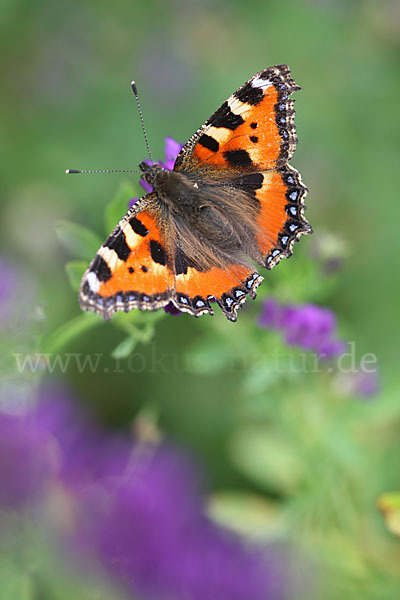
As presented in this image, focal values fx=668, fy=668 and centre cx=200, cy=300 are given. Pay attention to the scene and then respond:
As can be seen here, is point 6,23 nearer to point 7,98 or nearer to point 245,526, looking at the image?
point 7,98

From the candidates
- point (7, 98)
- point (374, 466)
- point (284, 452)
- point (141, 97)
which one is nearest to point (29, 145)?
point (7, 98)

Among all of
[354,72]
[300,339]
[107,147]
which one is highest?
[354,72]

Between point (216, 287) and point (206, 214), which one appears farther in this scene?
point (206, 214)

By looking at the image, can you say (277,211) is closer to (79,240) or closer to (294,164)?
(79,240)

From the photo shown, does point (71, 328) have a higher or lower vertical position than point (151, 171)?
lower

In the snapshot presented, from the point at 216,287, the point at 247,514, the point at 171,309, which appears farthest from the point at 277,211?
the point at 247,514

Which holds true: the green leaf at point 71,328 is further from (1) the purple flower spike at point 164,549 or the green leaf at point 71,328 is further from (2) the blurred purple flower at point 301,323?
(2) the blurred purple flower at point 301,323

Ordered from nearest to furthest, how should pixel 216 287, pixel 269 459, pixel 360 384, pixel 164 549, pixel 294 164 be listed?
pixel 164 549, pixel 216 287, pixel 360 384, pixel 269 459, pixel 294 164
